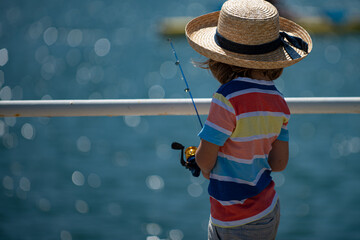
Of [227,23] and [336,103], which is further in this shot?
[336,103]

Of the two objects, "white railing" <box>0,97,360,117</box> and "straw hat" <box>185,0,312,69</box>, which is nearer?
"straw hat" <box>185,0,312,69</box>

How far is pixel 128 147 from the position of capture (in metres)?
10.5

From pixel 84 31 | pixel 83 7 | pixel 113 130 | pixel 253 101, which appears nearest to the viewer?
pixel 253 101

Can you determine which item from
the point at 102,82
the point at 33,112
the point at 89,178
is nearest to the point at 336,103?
the point at 33,112

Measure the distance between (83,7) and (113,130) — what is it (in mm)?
12356

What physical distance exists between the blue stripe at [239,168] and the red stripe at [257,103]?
18 cm

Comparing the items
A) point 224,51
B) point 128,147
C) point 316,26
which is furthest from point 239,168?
point 316,26

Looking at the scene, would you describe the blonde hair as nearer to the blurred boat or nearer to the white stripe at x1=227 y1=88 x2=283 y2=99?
the white stripe at x1=227 y1=88 x2=283 y2=99

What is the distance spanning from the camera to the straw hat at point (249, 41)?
1624 millimetres

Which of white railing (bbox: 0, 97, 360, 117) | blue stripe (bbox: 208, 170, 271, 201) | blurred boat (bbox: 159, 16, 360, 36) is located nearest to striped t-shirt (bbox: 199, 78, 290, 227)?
blue stripe (bbox: 208, 170, 271, 201)

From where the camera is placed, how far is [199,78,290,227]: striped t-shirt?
159cm

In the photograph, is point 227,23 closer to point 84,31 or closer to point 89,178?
point 89,178

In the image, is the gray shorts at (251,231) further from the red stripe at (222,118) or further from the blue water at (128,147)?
the blue water at (128,147)

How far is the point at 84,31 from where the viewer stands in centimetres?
1834
